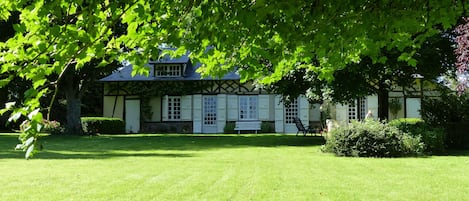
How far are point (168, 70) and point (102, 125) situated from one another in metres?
5.01

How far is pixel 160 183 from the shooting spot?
23.6ft

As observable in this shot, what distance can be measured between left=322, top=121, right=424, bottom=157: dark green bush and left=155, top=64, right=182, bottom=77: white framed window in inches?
630

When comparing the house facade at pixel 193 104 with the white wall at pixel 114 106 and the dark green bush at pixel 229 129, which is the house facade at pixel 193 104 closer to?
the white wall at pixel 114 106

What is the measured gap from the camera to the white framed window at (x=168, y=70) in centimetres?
2722

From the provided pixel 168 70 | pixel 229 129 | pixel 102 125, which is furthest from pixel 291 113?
pixel 102 125

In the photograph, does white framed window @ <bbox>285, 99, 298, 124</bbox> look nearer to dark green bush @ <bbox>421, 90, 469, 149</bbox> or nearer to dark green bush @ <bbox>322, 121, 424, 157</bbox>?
dark green bush @ <bbox>421, 90, 469, 149</bbox>

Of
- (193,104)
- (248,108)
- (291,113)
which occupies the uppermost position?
(193,104)

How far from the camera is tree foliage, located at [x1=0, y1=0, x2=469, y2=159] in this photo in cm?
312

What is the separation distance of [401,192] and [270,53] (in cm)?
357

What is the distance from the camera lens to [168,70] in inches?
1082

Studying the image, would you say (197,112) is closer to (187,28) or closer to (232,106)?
(232,106)

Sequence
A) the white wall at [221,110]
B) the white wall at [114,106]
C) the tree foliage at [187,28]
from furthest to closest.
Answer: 1. the white wall at [114,106]
2. the white wall at [221,110]
3. the tree foliage at [187,28]

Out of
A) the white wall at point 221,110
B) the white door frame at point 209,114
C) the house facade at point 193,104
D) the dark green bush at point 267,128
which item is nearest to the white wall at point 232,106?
the house facade at point 193,104

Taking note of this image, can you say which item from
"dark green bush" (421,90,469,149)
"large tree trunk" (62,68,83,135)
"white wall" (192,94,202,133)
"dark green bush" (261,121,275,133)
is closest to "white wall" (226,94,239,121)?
"white wall" (192,94,202,133)
